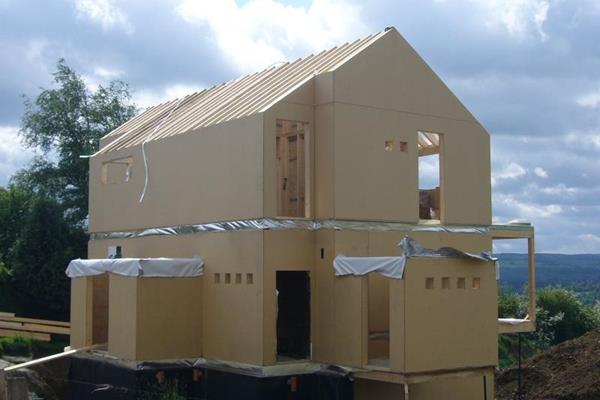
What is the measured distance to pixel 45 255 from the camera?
29688mm

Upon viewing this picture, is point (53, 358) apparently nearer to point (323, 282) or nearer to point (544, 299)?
point (323, 282)

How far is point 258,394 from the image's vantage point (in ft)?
52.5

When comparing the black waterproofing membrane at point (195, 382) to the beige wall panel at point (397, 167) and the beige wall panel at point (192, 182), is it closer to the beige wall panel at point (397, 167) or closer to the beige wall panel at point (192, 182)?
the beige wall panel at point (192, 182)

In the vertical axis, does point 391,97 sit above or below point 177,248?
above

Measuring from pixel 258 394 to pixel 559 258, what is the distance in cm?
11224

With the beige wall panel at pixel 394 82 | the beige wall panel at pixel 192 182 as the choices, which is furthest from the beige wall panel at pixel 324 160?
the beige wall panel at pixel 192 182

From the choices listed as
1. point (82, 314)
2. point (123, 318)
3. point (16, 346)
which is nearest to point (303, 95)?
point (123, 318)

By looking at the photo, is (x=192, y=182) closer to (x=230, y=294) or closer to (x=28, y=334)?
Answer: (x=230, y=294)

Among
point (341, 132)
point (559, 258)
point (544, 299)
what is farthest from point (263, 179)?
point (559, 258)

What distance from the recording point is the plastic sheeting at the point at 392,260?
588 inches

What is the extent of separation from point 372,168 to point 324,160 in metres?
0.97

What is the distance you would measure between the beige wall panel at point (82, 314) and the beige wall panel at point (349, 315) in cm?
638

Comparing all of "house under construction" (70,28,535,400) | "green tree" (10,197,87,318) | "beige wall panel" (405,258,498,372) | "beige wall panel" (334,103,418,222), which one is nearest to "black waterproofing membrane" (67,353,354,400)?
"house under construction" (70,28,535,400)

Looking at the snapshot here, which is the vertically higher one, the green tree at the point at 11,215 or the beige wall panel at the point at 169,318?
the green tree at the point at 11,215
